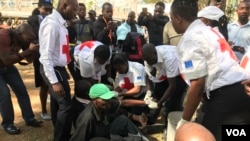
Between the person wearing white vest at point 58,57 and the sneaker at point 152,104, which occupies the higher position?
the person wearing white vest at point 58,57

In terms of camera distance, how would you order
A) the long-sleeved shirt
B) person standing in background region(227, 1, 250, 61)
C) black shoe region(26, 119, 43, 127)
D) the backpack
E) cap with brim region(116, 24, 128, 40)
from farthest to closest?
1. cap with brim region(116, 24, 128, 40)
2. the backpack
3. black shoe region(26, 119, 43, 127)
4. person standing in background region(227, 1, 250, 61)
5. the long-sleeved shirt

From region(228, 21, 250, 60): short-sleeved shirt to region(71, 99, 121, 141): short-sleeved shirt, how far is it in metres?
2.07

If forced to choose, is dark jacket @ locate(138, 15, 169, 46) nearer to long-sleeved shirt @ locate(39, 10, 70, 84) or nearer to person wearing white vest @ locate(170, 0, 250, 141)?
long-sleeved shirt @ locate(39, 10, 70, 84)

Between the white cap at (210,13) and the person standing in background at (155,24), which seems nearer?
the white cap at (210,13)

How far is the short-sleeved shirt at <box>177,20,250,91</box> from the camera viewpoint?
8.08ft

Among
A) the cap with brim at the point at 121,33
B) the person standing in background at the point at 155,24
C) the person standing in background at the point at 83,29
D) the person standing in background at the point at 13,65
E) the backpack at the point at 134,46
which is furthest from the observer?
the person standing in background at the point at 155,24

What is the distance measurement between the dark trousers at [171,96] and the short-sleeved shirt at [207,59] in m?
1.90

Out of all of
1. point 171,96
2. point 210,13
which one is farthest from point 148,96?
point 210,13

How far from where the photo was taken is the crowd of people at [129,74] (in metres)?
2.54

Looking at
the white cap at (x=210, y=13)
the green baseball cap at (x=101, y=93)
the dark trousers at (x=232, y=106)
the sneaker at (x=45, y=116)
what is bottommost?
the sneaker at (x=45, y=116)

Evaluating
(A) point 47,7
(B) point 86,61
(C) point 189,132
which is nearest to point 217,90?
(C) point 189,132

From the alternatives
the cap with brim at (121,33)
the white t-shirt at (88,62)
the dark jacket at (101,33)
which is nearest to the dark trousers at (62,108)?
the white t-shirt at (88,62)

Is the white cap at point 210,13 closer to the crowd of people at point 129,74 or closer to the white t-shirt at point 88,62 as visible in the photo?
the crowd of people at point 129,74

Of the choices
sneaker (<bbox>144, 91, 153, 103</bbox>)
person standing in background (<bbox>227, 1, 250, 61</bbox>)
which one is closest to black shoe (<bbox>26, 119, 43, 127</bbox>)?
sneaker (<bbox>144, 91, 153, 103</bbox>)
